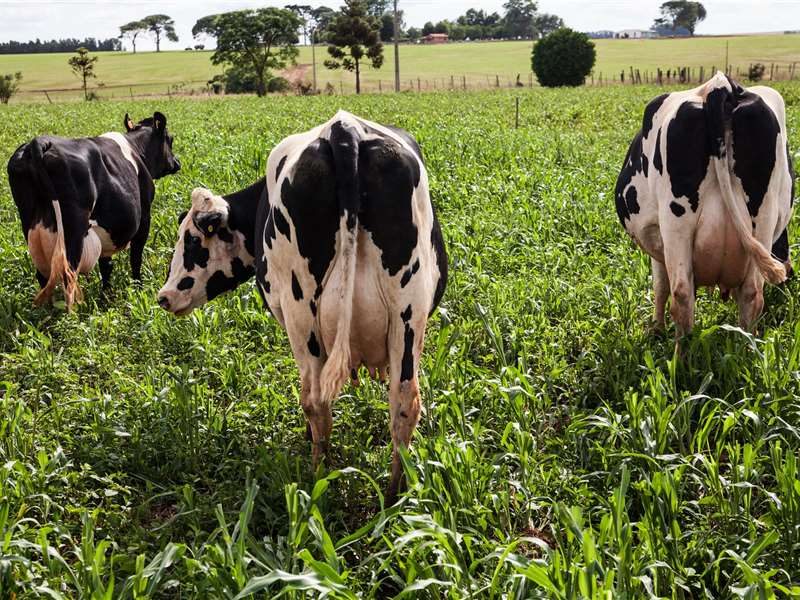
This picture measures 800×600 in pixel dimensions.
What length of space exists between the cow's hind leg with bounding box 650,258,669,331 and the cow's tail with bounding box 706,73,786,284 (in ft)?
3.56

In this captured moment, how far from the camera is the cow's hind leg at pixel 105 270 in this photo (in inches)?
308

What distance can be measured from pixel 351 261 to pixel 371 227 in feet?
0.65

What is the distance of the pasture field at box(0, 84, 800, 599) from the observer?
10.3 ft

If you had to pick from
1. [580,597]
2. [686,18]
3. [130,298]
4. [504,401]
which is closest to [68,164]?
[130,298]

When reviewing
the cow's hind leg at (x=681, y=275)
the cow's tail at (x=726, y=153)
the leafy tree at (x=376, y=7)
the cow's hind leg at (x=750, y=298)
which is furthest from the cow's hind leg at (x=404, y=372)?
the leafy tree at (x=376, y=7)

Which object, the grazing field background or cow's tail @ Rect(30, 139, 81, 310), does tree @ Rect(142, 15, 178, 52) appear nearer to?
the grazing field background

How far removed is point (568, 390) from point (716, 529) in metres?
1.77

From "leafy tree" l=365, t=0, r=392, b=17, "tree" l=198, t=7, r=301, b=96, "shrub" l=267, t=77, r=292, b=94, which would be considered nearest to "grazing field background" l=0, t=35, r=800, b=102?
"shrub" l=267, t=77, r=292, b=94

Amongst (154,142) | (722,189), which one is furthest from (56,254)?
(722,189)

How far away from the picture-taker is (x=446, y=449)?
12.5ft

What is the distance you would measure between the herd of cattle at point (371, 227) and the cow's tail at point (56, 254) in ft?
0.04

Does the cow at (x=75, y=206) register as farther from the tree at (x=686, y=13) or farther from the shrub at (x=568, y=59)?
the tree at (x=686, y=13)

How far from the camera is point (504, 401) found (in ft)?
15.8

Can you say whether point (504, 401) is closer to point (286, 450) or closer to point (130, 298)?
point (286, 450)
